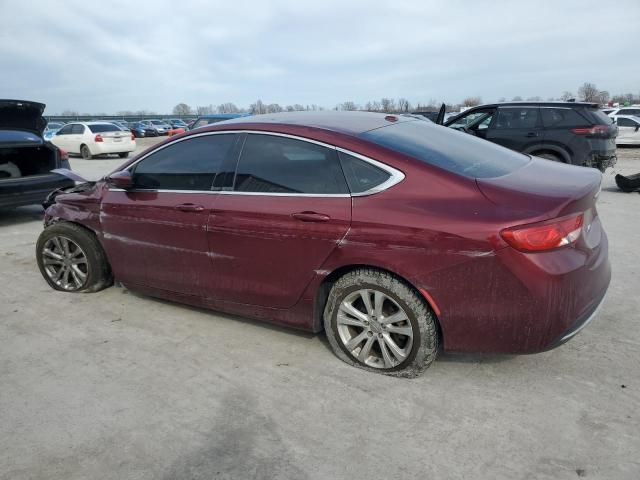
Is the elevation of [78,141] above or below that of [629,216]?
above

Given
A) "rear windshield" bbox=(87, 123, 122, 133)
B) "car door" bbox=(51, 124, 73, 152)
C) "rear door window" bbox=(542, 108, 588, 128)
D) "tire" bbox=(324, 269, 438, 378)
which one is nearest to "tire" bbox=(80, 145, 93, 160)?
"rear windshield" bbox=(87, 123, 122, 133)

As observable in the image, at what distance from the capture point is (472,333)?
273 cm

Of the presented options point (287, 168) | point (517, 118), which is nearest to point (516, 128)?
point (517, 118)

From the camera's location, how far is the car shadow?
789 centimetres

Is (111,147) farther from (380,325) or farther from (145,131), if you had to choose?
(145,131)

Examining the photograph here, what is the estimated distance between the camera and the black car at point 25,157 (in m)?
7.16

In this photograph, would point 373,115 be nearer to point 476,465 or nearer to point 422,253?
point 422,253

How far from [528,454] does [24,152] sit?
27.8 feet

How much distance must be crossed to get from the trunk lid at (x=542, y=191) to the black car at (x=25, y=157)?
7.00m

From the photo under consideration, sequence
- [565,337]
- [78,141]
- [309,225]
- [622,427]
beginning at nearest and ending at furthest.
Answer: [622,427] < [565,337] < [309,225] < [78,141]

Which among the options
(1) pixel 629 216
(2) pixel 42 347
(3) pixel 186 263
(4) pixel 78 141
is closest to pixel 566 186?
(3) pixel 186 263

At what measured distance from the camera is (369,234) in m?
2.83

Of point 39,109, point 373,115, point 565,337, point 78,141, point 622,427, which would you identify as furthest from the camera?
point 78,141

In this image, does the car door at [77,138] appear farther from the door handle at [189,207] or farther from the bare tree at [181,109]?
the bare tree at [181,109]
